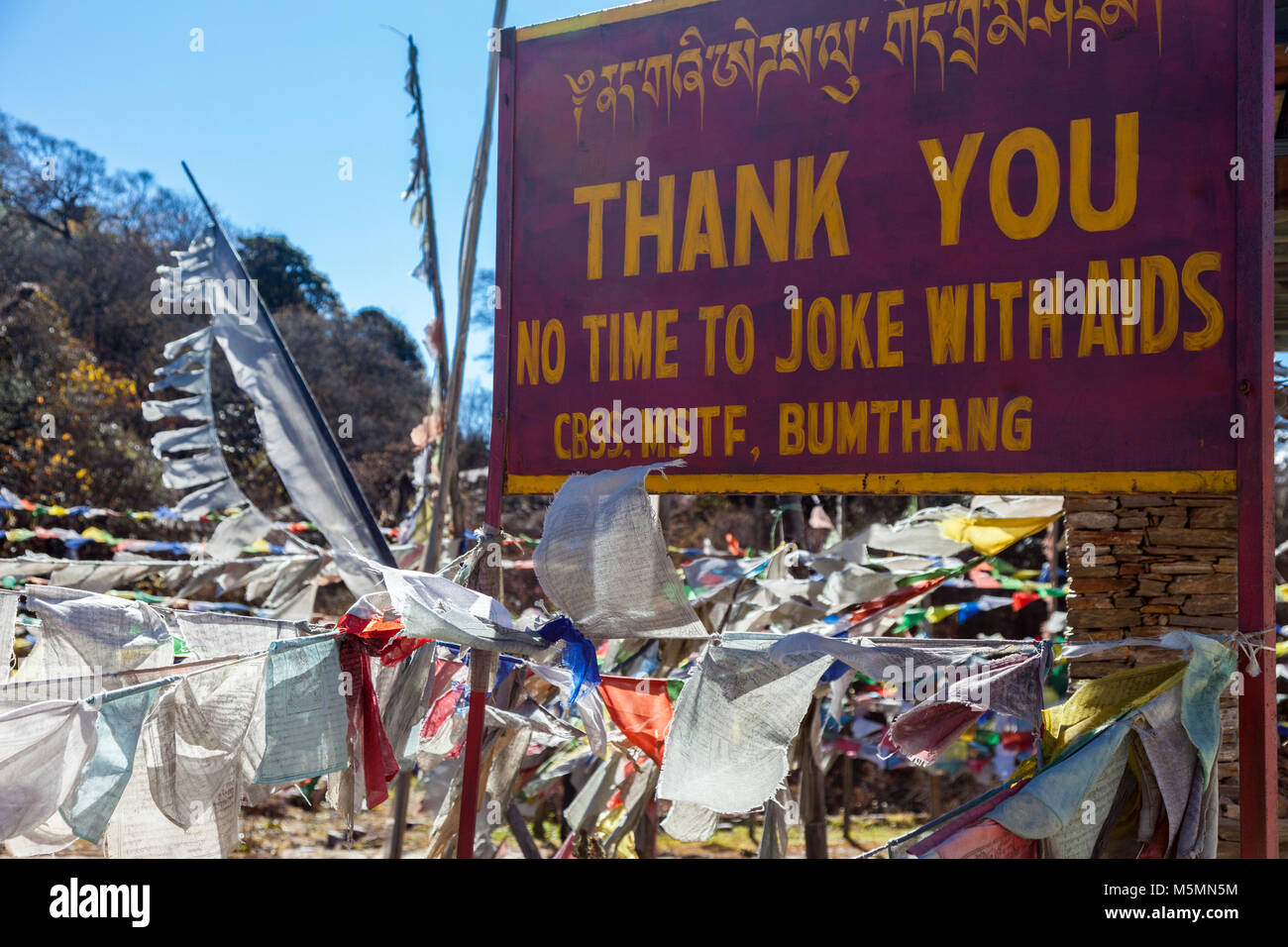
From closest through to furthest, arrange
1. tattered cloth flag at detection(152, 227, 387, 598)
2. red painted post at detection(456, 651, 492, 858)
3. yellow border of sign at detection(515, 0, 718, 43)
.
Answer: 1. red painted post at detection(456, 651, 492, 858)
2. yellow border of sign at detection(515, 0, 718, 43)
3. tattered cloth flag at detection(152, 227, 387, 598)

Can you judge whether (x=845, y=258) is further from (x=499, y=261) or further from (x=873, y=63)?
(x=499, y=261)

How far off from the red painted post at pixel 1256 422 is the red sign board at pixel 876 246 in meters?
0.03

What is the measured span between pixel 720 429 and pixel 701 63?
124 centimetres

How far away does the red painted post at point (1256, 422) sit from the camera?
267 centimetres

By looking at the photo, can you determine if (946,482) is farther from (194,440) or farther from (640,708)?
(194,440)

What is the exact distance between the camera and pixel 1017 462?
2.94 metres

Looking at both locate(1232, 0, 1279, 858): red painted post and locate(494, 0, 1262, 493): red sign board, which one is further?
locate(494, 0, 1262, 493): red sign board

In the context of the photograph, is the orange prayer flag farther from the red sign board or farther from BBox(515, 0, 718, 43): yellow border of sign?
BBox(515, 0, 718, 43): yellow border of sign

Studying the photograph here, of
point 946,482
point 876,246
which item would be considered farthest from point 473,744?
point 876,246

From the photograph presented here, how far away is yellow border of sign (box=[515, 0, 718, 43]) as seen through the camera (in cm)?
346

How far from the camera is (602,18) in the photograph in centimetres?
356

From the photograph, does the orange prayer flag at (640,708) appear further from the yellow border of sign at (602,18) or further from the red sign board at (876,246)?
the yellow border of sign at (602,18)

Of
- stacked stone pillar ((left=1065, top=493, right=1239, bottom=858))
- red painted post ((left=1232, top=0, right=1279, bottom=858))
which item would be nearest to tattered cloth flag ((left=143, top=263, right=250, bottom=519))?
stacked stone pillar ((left=1065, top=493, right=1239, bottom=858))

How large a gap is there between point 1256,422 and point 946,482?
81 centimetres
